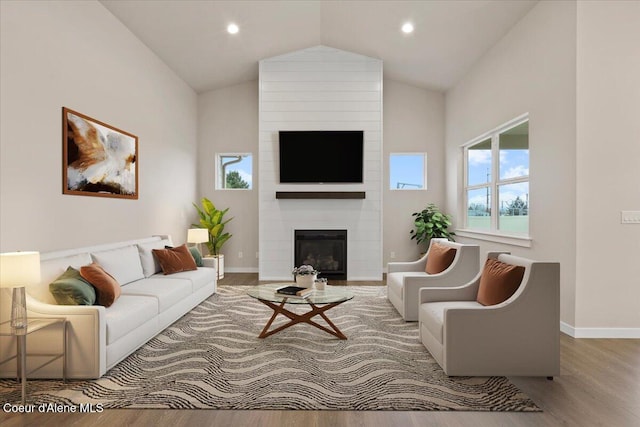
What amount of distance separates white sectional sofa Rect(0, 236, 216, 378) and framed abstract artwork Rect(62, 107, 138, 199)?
63 centimetres

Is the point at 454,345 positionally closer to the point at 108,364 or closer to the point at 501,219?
the point at 108,364

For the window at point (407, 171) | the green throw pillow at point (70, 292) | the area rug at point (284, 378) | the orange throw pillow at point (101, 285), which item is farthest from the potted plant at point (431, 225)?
the green throw pillow at point (70, 292)

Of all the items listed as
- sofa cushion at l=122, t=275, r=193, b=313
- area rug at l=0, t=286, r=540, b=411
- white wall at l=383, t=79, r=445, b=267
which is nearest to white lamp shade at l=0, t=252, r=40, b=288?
area rug at l=0, t=286, r=540, b=411

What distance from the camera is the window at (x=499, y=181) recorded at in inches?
193

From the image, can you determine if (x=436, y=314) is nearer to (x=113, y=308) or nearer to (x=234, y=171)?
(x=113, y=308)

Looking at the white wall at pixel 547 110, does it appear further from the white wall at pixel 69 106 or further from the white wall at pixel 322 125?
the white wall at pixel 69 106

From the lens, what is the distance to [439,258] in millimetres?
4570

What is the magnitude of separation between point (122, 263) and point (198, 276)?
978 millimetres

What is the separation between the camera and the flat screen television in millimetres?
6801

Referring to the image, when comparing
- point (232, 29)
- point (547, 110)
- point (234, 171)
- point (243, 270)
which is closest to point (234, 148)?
point (234, 171)

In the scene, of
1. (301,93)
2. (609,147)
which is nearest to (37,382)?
(609,147)

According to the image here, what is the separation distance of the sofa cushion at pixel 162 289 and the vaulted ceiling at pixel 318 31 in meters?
3.09

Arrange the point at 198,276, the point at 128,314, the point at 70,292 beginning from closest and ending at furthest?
the point at 70,292 → the point at 128,314 → the point at 198,276

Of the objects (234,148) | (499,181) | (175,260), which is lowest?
(175,260)
